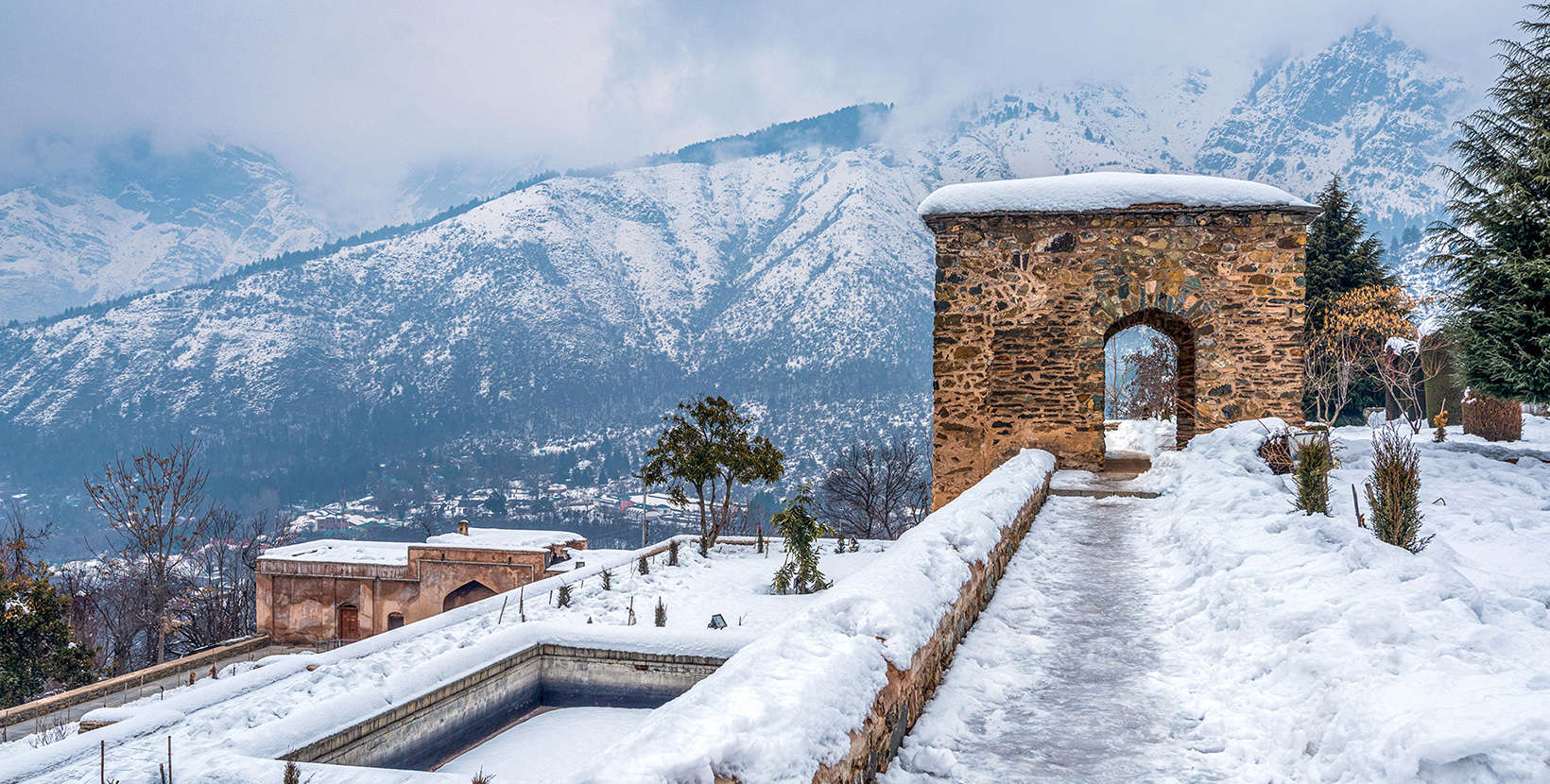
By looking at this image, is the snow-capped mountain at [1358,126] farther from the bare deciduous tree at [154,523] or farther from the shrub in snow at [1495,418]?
the bare deciduous tree at [154,523]

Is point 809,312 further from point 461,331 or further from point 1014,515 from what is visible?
point 1014,515

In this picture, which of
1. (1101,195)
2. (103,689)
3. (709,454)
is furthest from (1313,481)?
(103,689)

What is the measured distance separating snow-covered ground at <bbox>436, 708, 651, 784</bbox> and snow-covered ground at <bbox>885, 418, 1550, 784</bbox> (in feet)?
15.1

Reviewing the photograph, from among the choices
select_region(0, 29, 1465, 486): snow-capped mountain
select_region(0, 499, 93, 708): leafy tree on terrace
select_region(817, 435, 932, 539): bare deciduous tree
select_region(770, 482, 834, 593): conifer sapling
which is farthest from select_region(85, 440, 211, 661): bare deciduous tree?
select_region(0, 29, 1465, 486): snow-capped mountain

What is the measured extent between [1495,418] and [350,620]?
36.3 m

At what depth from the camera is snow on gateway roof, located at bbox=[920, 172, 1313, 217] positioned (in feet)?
35.8

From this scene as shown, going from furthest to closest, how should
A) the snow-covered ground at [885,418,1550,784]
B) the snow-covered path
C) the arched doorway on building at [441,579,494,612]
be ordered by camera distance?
the arched doorway on building at [441,579,494,612] < the snow-covered path < the snow-covered ground at [885,418,1550,784]

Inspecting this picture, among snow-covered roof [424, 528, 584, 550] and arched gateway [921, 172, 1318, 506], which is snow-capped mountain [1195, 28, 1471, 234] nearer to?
snow-covered roof [424, 528, 584, 550]

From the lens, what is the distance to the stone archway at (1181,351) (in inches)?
468

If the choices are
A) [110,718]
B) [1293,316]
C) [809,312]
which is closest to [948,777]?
[1293,316]

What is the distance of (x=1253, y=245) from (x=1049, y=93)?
631 ft

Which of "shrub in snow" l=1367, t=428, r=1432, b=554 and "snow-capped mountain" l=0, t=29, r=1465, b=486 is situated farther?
"snow-capped mountain" l=0, t=29, r=1465, b=486

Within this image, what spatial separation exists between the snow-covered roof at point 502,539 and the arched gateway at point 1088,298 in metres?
24.8

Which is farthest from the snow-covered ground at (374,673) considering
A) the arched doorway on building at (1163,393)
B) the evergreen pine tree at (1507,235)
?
the evergreen pine tree at (1507,235)
